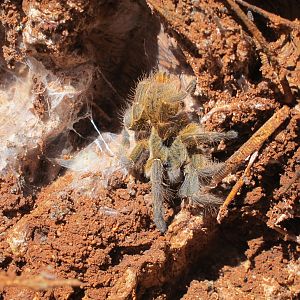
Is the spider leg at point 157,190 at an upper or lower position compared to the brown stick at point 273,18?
lower

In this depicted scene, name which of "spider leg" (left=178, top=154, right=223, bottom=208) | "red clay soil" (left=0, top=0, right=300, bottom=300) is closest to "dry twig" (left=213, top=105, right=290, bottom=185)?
"red clay soil" (left=0, top=0, right=300, bottom=300)

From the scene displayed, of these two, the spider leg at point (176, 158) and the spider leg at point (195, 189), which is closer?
the spider leg at point (195, 189)

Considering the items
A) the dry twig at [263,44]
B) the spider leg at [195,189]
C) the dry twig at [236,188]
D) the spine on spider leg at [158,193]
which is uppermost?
the dry twig at [263,44]

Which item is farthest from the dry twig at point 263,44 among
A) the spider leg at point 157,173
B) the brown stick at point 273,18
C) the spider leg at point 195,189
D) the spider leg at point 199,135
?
the spider leg at point 157,173

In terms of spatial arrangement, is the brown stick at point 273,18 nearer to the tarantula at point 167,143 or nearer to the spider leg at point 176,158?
the tarantula at point 167,143

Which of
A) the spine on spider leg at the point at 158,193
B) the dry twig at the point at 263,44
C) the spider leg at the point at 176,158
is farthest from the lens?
the spider leg at the point at 176,158

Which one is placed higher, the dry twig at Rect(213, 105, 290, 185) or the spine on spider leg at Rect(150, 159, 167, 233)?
the spine on spider leg at Rect(150, 159, 167, 233)

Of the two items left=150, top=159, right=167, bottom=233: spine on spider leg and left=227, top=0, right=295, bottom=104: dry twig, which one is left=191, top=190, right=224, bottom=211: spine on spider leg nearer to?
left=150, top=159, right=167, bottom=233: spine on spider leg

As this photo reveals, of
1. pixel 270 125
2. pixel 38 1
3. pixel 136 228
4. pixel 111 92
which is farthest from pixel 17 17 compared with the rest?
pixel 270 125
